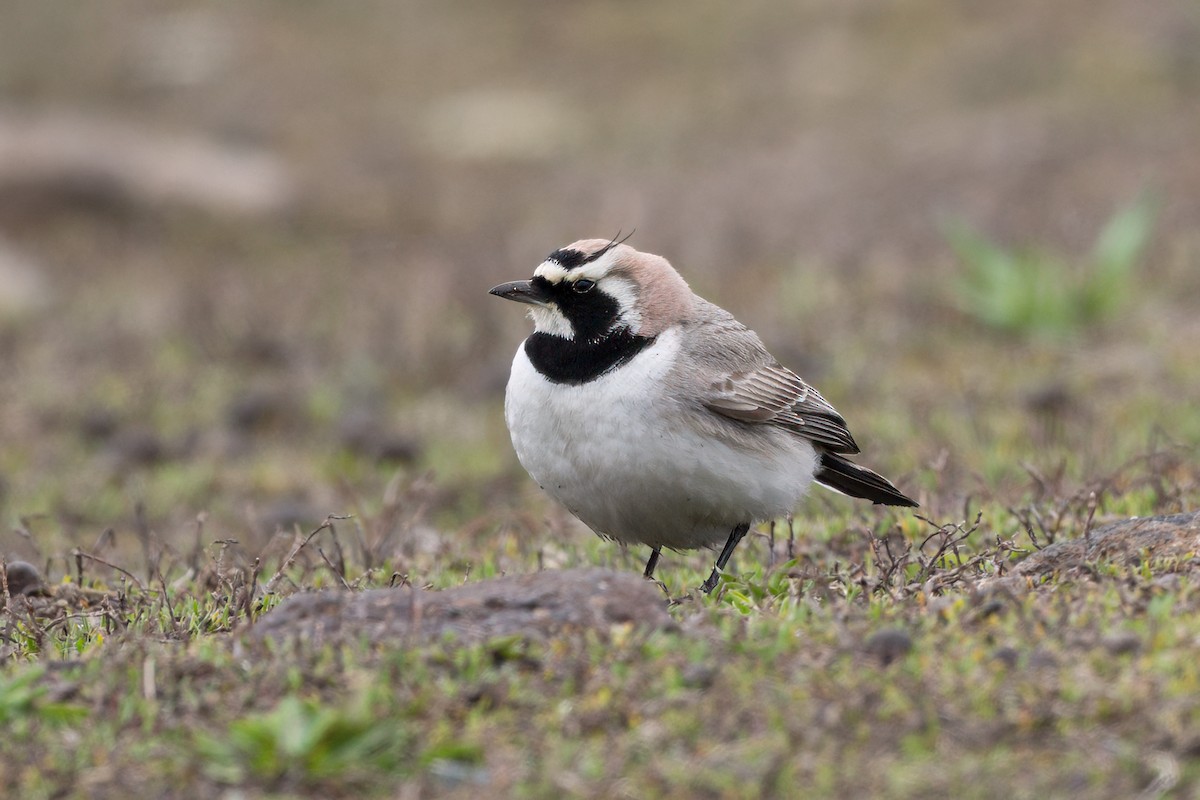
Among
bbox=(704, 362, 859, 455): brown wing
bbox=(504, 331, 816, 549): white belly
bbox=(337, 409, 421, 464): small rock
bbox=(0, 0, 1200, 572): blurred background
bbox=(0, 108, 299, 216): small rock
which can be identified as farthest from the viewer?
bbox=(0, 108, 299, 216): small rock

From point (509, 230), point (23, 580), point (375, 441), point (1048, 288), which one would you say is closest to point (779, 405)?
point (23, 580)

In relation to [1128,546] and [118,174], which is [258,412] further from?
[118,174]

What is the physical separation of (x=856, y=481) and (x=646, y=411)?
1.33 meters

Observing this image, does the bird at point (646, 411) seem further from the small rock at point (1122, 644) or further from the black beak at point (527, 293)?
the small rock at point (1122, 644)

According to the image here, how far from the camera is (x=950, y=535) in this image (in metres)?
5.12

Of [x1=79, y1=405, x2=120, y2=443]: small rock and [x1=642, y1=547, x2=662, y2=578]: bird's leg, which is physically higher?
[x1=642, y1=547, x2=662, y2=578]: bird's leg

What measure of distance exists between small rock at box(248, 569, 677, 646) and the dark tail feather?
2.01m

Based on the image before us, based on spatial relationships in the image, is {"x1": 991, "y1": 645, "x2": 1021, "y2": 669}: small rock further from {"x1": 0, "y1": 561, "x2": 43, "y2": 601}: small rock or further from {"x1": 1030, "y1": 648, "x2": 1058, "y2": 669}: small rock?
{"x1": 0, "y1": 561, "x2": 43, "y2": 601}: small rock

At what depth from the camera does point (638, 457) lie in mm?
5223

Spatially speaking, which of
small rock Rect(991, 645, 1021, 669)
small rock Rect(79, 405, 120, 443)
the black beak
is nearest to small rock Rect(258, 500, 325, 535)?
small rock Rect(79, 405, 120, 443)

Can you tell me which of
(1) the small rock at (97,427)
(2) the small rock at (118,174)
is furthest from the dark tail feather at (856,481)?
(2) the small rock at (118,174)

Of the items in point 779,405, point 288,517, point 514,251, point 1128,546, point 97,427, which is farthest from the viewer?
point 514,251

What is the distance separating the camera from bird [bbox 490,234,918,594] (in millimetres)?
5266

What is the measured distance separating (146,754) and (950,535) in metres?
2.79
